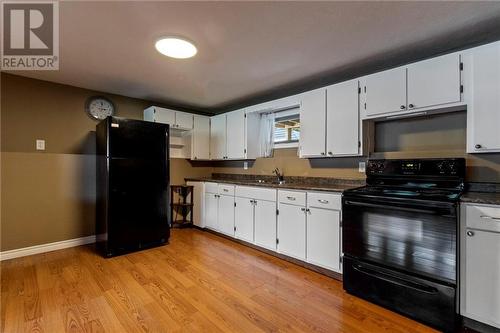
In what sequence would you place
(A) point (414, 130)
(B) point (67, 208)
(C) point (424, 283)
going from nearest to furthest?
1. (C) point (424, 283)
2. (A) point (414, 130)
3. (B) point (67, 208)

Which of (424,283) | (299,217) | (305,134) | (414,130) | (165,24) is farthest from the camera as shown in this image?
(305,134)

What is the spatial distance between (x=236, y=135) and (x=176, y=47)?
195 centimetres

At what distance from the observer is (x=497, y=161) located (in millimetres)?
2053

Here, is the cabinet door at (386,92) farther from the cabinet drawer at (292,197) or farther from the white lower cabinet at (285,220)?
the cabinet drawer at (292,197)

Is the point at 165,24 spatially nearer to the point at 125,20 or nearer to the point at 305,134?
the point at 125,20

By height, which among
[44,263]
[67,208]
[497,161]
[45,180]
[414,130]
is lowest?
[44,263]

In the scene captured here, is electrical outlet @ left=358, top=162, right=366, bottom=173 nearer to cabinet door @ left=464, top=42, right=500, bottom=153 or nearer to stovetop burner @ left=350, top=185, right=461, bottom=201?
stovetop burner @ left=350, top=185, right=461, bottom=201

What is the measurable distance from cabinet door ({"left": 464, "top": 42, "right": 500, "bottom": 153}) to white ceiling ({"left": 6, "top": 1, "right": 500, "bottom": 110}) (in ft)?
0.95

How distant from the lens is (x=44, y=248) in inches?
126

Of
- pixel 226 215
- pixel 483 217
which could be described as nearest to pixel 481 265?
pixel 483 217

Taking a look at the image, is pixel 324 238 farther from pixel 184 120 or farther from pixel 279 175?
pixel 184 120

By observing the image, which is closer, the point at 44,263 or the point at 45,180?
the point at 44,263

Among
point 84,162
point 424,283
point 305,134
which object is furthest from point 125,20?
point 424,283

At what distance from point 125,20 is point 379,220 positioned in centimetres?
261
